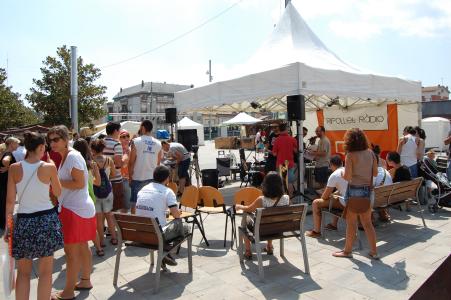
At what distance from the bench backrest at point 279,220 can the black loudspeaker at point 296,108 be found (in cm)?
310

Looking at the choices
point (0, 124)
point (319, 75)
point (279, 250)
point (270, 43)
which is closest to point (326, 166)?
point (319, 75)

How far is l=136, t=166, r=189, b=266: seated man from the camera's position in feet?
13.0

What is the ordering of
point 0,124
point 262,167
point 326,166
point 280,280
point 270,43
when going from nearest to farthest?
point 280,280, point 326,166, point 270,43, point 262,167, point 0,124

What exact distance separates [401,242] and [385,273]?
1268 millimetres

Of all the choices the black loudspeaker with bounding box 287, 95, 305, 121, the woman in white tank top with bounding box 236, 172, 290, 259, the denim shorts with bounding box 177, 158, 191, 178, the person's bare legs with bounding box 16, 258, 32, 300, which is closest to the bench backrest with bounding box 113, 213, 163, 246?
the person's bare legs with bounding box 16, 258, 32, 300

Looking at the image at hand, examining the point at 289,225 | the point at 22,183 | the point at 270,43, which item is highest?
the point at 270,43

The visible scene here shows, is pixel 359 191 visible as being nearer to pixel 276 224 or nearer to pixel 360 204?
pixel 360 204

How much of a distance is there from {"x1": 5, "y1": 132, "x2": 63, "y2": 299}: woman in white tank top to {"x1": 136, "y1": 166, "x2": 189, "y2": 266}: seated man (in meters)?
1.01

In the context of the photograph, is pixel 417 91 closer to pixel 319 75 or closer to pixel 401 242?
pixel 319 75

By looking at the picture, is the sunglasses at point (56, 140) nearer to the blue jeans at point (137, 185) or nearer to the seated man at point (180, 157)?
the blue jeans at point (137, 185)

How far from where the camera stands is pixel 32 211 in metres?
3.06

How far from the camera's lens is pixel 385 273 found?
13.3 ft

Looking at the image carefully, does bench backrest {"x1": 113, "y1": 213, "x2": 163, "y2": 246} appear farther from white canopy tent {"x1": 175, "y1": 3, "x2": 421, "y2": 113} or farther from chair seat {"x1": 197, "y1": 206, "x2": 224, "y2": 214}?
white canopy tent {"x1": 175, "y1": 3, "x2": 421, "y2": 113}

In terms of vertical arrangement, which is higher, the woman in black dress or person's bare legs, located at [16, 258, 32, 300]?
the woman in black dress
